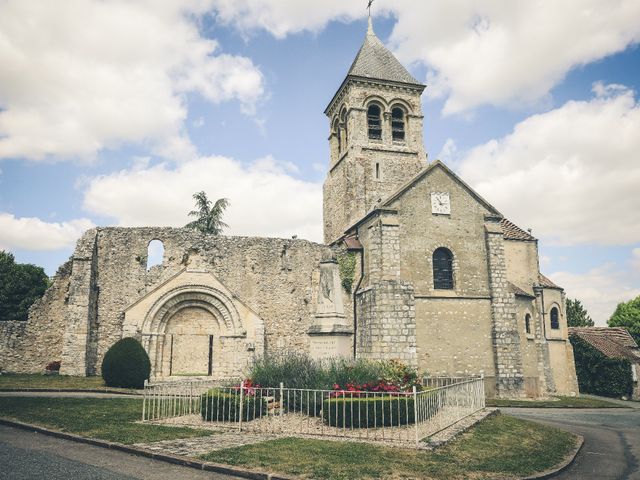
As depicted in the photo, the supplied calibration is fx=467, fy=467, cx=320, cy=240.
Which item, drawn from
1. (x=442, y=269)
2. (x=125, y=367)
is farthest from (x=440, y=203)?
(x=125, y=367)

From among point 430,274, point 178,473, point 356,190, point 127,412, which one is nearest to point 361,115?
point 356,190

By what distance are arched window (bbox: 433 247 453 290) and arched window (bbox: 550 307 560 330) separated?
9895 millimetres

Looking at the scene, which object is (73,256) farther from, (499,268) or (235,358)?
(499,268)

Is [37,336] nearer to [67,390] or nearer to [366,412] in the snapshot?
[67,390]

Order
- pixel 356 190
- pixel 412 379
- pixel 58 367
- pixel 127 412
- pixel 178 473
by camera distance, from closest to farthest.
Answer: pixel 178 473 < pixel 127 412 < pixel 412 379 < pixel 58 367 < pixel 356 190

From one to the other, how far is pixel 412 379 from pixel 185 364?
455 inches

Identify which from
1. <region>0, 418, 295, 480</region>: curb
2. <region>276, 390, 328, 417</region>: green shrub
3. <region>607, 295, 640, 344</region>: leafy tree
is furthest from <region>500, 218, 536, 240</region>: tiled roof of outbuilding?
<region>607, 295, 640, 344</region>: leafy tree

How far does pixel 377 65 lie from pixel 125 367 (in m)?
23.6

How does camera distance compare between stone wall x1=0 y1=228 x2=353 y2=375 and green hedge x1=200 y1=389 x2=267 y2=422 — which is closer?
green hedge x1=200 y1=389 x2=267 y2=422

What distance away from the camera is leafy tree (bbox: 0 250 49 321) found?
30.8 metres

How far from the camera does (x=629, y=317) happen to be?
43.9m

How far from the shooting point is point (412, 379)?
12.8 meters

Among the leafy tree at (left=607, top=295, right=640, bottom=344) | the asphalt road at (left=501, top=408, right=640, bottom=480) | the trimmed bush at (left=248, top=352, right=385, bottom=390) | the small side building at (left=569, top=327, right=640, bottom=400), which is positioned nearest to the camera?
the asphalt road at (left=501, top=408, right=640, bottom=480)

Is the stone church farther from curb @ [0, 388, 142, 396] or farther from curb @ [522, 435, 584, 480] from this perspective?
curb @ [522, 435, 584, 480]
